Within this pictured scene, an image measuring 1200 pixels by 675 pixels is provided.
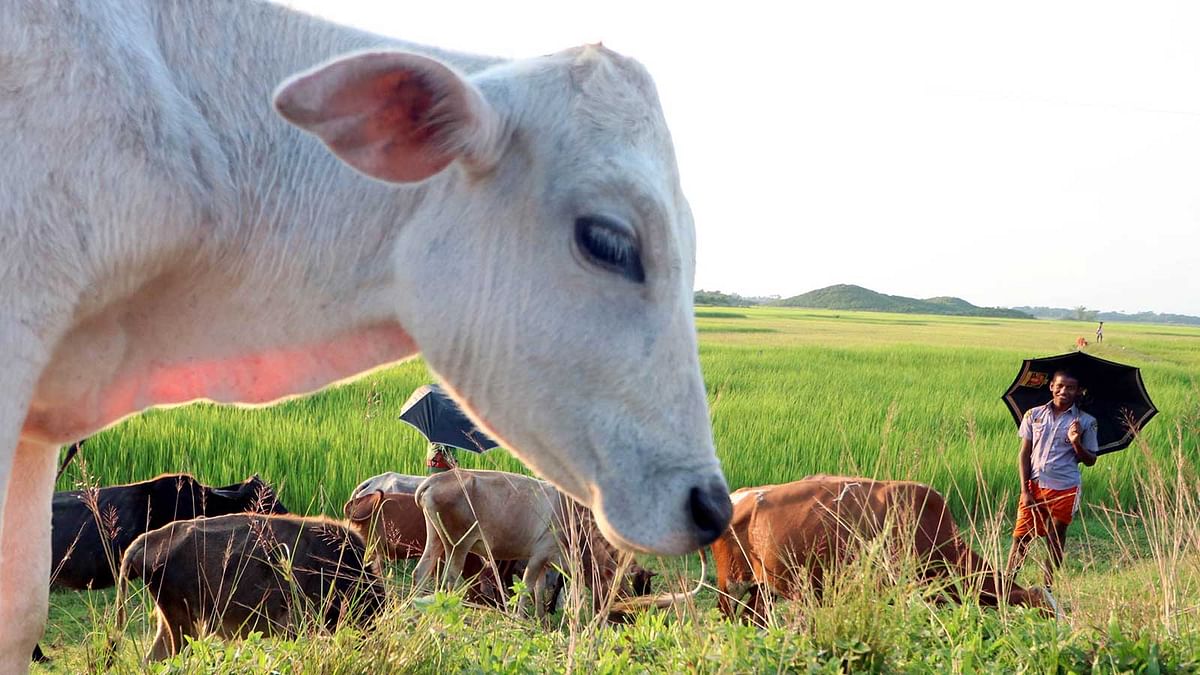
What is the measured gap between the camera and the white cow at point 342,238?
1.94 m

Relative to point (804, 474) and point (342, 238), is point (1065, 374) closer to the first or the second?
point (804, 474)

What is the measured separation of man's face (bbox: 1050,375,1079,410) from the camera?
26.2 ft

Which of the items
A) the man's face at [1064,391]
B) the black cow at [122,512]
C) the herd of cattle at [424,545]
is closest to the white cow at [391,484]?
the herd of cattle at [424,545]

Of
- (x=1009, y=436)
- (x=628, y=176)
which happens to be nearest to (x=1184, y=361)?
(x=1009, y=436)

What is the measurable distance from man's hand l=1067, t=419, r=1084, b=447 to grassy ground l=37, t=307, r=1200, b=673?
19.4 inches

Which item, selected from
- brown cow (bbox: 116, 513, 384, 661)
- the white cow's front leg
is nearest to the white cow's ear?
the white cow's front leg

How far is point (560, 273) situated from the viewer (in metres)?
2.12

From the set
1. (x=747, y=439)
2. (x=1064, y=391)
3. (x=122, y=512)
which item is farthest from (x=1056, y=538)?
(x=122, y=512)

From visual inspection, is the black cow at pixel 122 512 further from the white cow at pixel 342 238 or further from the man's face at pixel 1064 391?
the man's face at pixel 1064 391

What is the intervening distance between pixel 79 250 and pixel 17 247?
98mm

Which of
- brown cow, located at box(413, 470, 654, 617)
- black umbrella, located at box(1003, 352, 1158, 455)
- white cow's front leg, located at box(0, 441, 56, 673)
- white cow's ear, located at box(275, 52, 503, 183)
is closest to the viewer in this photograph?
white cow's ear, located at box(275, 52, 503, 183)

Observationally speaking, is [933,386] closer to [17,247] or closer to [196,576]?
[196,576]

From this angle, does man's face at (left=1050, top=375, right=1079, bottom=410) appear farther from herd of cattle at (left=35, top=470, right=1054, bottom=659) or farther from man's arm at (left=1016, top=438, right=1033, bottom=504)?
herd of cattle at (left=35, top=470, right=1054, bottom=659)

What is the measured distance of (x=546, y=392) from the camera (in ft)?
7.02
